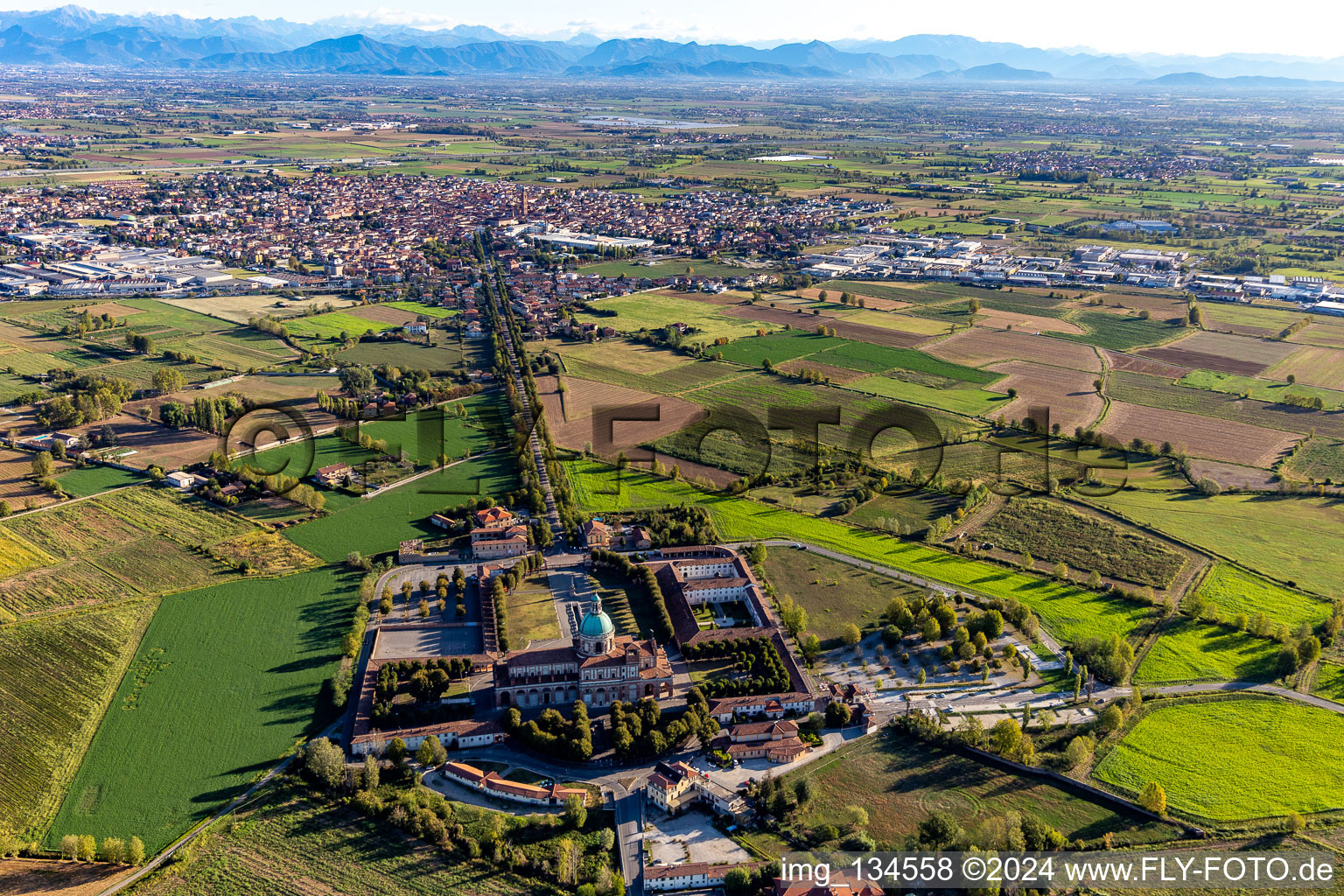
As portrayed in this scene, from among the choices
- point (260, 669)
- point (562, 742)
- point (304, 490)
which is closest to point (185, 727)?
point (260, 669)

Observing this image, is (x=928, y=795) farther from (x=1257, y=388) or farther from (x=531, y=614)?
(x=1257, y=388)

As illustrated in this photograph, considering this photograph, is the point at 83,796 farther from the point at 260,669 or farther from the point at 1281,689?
the point at 1281,689

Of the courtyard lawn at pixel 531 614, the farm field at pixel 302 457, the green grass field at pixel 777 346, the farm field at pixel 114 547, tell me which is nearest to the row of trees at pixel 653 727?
the courtyard lawn at pixel 531 614

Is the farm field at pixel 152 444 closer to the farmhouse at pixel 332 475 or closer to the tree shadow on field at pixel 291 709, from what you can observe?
the farmhouse at pixel 332 475

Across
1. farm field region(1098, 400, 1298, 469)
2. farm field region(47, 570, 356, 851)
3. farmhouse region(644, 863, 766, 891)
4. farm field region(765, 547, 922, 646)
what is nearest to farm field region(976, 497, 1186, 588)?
farm field region(765, 547, 922, 646)

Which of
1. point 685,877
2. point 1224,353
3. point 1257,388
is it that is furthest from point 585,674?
point 1224,353

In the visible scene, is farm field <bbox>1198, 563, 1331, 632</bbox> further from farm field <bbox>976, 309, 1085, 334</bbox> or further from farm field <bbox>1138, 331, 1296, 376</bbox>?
farm field <bbox>976, 309, 1085, 334</bbox>

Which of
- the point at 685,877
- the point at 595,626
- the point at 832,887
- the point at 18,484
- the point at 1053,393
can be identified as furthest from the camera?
the point at 1053,393
